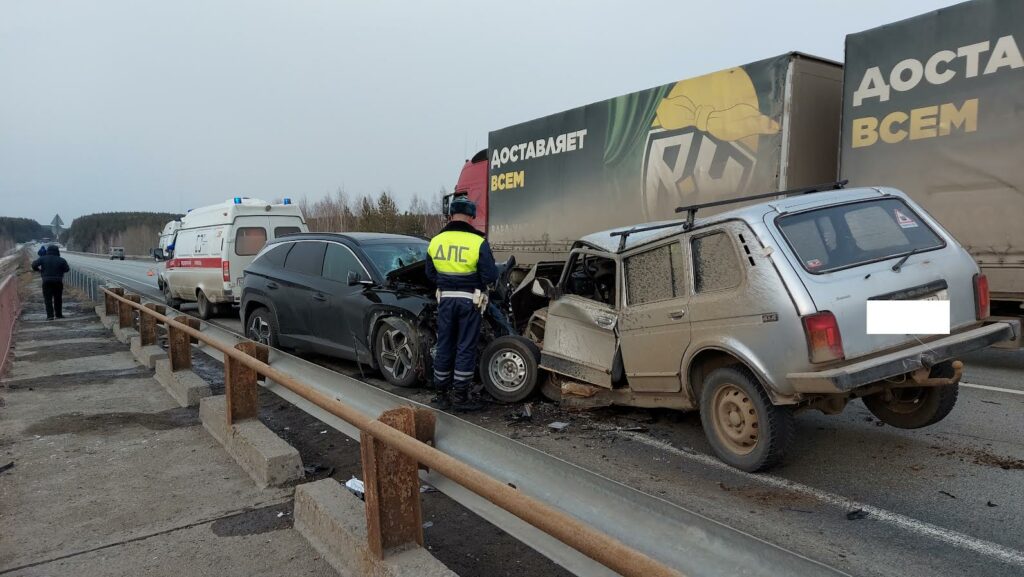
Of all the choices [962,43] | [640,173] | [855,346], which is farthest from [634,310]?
[640,173]

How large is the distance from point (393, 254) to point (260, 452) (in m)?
3.74

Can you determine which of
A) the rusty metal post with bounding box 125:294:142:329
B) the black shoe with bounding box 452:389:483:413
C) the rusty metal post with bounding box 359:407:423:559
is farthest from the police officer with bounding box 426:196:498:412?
the rusty metal post with bounding box 125:294:142:329

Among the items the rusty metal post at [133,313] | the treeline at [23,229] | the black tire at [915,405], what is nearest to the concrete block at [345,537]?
the black tire at [915,405]

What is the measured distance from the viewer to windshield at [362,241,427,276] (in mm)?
7258

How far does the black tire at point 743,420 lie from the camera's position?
154 inches

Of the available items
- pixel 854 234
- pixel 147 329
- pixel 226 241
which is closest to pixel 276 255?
pixel 147 329

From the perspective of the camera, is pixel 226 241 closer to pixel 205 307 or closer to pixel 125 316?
pixel 205 307

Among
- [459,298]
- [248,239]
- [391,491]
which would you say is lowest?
[391,491]

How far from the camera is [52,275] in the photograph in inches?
559

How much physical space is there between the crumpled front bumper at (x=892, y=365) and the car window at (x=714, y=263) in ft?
2.48

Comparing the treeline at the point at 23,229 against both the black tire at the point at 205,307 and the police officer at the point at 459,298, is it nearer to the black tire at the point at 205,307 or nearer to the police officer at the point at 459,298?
the black tire at the point at 205,307

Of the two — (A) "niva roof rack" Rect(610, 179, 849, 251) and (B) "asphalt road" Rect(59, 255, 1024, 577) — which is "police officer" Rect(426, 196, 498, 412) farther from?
(A) "niva roof rack" Rect(610, 179, 849, 251)

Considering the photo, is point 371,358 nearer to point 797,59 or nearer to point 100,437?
point 100,437

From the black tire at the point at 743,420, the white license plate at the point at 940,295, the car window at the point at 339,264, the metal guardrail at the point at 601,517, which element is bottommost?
the black tire at the point at 743,420
